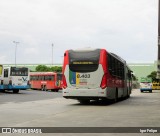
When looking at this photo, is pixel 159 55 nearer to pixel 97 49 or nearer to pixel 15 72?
pixel 15 72

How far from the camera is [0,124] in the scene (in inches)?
440

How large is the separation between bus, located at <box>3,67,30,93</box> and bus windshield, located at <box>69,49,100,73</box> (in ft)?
60.4

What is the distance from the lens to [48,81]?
51375 millimetres

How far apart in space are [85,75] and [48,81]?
100 feet

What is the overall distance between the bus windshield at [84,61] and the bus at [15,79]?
1840 cm

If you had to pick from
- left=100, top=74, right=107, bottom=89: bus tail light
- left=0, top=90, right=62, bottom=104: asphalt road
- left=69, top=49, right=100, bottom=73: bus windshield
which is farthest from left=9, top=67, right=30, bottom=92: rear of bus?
left=100, top=74, right=107, bottom=89: bus tail light

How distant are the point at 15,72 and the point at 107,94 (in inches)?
774

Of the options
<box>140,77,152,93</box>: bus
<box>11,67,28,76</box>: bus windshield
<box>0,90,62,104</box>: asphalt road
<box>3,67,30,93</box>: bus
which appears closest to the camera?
<box>0,90,62,104</box>: asphalt road

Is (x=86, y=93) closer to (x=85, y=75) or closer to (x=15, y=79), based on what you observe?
(x=85, y=75)

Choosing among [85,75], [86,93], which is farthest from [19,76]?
[86,93]

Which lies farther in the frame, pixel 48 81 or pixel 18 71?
pixel 48 81

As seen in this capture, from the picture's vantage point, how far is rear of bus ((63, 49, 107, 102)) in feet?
68.5

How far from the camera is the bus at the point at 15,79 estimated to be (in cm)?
3903

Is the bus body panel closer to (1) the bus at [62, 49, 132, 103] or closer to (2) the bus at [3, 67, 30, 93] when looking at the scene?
(2) the bus at [3, 67, 30, 93]
